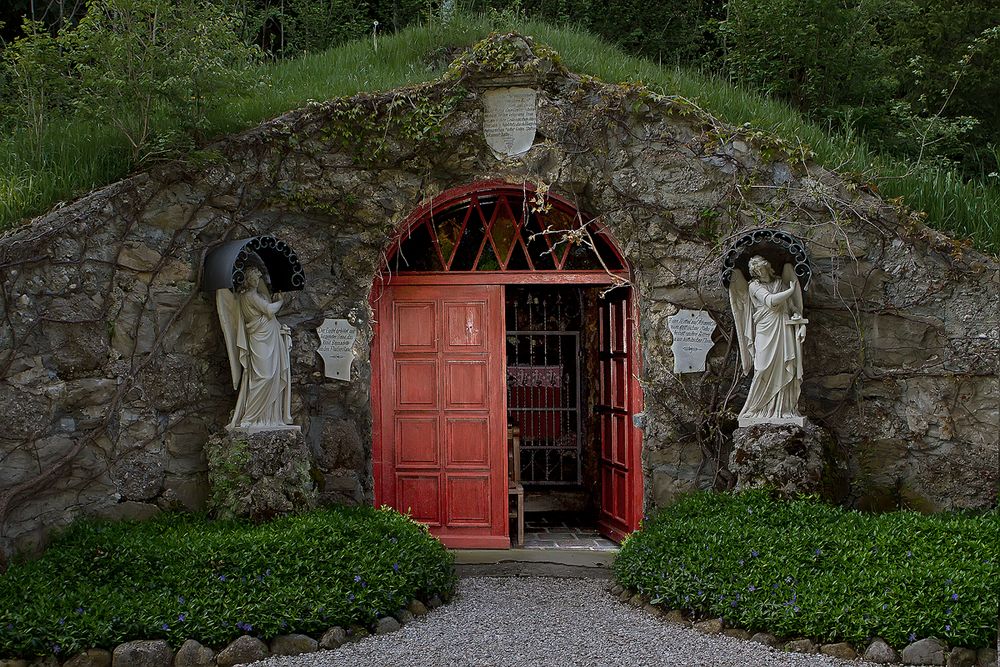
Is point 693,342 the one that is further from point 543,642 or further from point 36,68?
point 36,68

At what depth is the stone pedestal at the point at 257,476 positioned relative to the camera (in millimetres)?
6504

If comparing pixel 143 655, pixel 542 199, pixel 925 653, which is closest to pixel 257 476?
pixel 143 655

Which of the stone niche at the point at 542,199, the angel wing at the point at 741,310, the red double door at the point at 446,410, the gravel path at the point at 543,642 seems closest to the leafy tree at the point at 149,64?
the stone niche at the point at 542,199

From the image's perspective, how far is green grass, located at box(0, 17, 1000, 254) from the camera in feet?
22.4

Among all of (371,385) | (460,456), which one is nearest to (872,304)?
(460,456)

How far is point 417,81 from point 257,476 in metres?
3.75

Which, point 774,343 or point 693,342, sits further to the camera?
point 693,342

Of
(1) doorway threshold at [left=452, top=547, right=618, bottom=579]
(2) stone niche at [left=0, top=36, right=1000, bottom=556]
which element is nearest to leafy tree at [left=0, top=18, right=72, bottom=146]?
(2) stone niche at [left=0, top=36, right=1000, bottom=556]

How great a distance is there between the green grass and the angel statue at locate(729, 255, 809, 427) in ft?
4.53

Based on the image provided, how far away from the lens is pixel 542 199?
24.4ft

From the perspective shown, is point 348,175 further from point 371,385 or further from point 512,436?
point 512,436

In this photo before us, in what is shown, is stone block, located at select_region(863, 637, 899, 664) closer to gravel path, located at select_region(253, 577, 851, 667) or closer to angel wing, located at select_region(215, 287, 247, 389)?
gravel path, located at select_region(253, 577, 851, 667)

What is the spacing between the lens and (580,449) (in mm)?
10258

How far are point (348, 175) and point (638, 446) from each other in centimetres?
342
